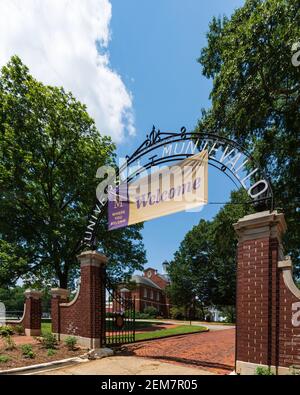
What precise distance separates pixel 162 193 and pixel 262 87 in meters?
6.25

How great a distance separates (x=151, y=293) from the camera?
5706 centimetres

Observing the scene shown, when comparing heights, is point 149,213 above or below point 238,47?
below

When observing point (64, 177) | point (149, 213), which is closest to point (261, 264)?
point (149, 213)

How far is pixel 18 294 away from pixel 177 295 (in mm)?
49233

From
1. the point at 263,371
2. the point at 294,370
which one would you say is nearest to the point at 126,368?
the point at 263,371

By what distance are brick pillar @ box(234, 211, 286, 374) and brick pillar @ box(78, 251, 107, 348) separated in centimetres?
474

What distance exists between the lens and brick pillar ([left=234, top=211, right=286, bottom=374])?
685 centimetres

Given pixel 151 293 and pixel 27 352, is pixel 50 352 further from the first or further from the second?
pixel 151 293

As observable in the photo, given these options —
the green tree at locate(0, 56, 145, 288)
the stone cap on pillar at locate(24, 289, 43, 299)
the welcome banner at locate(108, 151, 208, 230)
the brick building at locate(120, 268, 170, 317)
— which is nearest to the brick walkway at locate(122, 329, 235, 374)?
the welcome banner at locate(108, 151, 208, 230)

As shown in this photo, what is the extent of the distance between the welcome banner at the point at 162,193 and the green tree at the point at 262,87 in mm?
4905

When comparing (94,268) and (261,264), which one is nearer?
(261,264)

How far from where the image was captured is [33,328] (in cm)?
1506

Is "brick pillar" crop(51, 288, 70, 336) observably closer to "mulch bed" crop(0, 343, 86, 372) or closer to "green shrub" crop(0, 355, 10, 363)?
"mulch bed" crop(0, 343, 86, 372)
